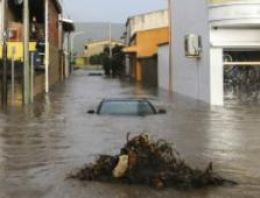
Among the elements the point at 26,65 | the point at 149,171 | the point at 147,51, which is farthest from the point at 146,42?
the point at 149,171

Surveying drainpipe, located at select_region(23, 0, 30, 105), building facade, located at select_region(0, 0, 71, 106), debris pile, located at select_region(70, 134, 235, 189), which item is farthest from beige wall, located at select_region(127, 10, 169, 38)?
debris pile, located at select_region(70, 134, 235, 189)

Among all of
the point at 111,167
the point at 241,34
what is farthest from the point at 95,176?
the point at 241,34

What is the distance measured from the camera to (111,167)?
11.8 m

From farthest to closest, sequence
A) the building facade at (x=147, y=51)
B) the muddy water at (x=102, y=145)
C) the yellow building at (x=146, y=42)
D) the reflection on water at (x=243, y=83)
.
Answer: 1. the yellow building at (x=146, y=42)
2. the building facade at (x=147, y=51)
3. the reflection on water at (x=243, y=83)
4. the muddy water at (x=102, y=145)

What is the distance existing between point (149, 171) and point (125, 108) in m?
14.9

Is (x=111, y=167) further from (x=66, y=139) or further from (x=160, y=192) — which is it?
(x=66, y=139)

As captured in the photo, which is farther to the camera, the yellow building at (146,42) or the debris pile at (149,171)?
the yellow building at (146,42)

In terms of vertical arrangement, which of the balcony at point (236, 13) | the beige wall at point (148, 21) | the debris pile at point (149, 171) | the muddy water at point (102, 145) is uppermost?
the beige wall at point (148, 21)

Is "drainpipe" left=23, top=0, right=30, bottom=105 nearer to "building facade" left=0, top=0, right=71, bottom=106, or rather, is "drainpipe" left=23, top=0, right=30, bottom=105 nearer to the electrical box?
"building facade" left=0, top=0, right=71, bottom=106

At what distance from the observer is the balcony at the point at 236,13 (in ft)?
106

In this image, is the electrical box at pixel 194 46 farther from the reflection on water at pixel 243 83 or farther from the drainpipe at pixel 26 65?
the drainpipe at pixel 26 65

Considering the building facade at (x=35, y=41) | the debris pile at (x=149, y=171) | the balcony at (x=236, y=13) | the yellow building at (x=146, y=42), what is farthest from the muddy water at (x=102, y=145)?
the yellow building at (x=146, y=42)

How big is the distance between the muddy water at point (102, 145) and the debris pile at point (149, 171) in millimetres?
216

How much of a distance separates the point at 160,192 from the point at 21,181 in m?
2.42
